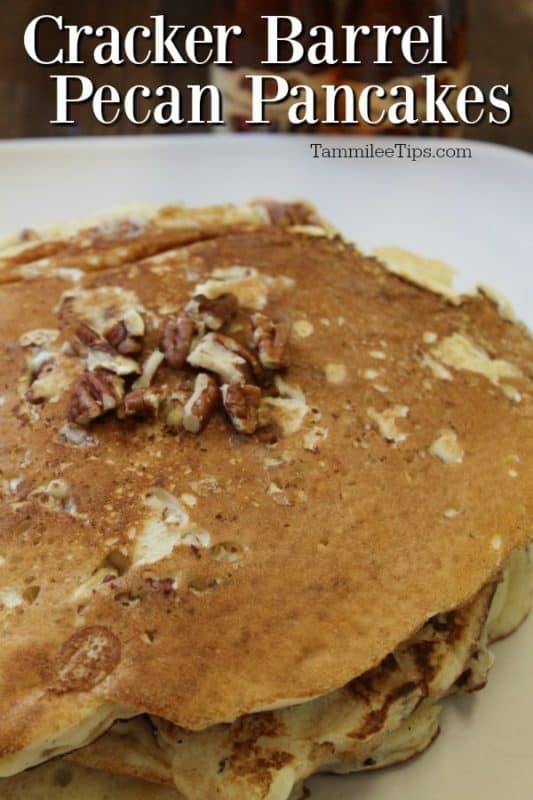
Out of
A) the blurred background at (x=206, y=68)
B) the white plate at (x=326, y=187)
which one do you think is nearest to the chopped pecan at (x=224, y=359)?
the white plate at (x=326, y=187)

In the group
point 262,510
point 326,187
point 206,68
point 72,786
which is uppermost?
point 206,68

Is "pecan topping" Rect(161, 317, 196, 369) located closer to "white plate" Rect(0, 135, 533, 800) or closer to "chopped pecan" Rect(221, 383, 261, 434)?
"chopped pecan" Rect(221, 383, 261, 434)

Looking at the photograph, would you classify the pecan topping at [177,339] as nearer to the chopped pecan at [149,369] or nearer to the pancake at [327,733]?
the chopped pecan at [149,369]

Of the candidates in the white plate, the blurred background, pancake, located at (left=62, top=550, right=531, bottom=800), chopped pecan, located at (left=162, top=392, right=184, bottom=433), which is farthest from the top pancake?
the blurred background

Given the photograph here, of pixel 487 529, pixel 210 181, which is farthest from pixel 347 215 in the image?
pixel 487 529

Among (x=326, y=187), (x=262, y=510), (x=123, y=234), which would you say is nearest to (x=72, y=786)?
(x=262, y=510)

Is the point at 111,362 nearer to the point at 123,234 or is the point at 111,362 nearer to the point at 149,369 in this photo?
the point at 149,369
